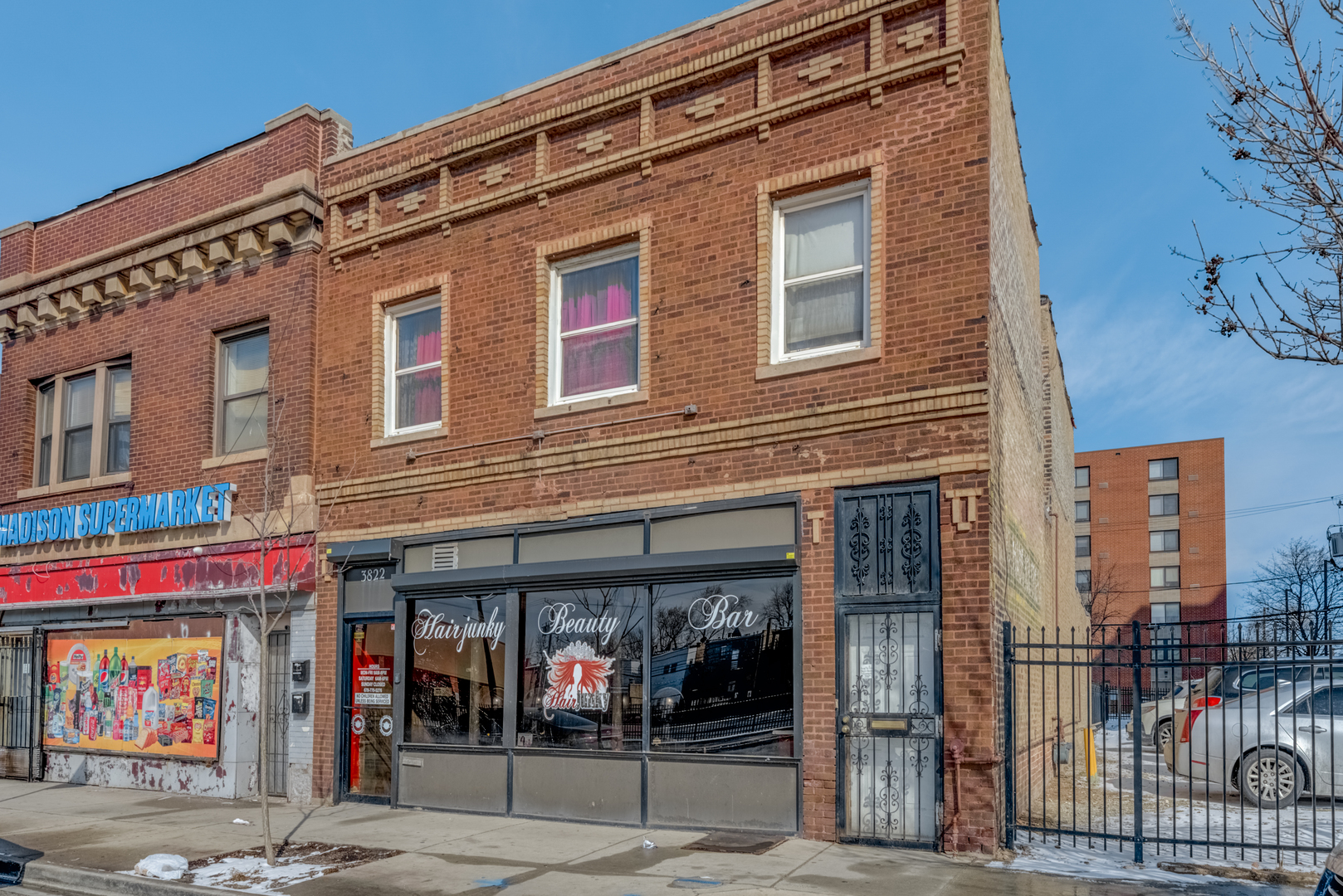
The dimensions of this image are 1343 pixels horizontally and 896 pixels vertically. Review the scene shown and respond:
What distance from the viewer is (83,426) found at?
17.3 meters

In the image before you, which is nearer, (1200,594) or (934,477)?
(934,477)

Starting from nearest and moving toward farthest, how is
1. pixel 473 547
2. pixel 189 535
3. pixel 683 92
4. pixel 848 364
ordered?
pixel 848 364, pixel 683 92, pixel 473 547, pixel 189 535

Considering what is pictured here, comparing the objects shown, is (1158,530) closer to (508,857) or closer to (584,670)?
(584,670)

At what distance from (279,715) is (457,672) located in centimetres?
321

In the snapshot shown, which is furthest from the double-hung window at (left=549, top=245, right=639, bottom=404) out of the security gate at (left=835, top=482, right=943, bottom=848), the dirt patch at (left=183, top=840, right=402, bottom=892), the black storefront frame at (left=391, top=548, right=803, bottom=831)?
the dirt patch at (left=183, top=840, right=402, bottom=892)

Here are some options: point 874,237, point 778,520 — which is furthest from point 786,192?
point 778,520

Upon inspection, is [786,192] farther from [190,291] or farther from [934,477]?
[190,291]

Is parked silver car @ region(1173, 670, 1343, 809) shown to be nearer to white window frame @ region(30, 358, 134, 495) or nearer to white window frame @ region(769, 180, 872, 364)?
white window frame @ region(769, 180, 872, 364)

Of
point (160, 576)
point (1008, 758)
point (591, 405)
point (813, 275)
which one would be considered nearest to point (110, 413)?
point (160, 576)

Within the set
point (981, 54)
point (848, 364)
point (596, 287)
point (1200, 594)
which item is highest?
point (981, 54)

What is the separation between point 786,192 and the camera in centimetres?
1113

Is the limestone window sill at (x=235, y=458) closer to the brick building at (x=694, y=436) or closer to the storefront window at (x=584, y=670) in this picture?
the brick building at (x=694, y=436)

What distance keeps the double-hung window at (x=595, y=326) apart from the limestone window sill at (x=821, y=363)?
66.2 inches

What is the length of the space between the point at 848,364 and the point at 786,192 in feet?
6.44
